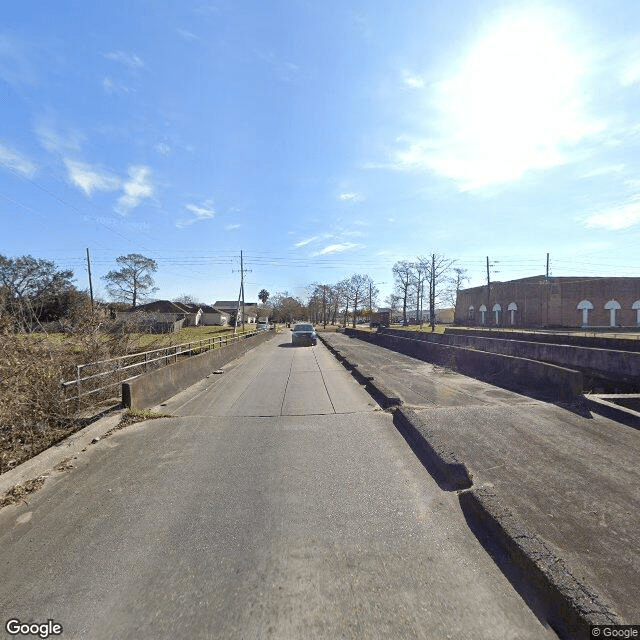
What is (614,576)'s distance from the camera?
262cm

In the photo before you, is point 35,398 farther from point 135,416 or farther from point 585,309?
point 585,309

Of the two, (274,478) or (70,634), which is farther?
(274,478)

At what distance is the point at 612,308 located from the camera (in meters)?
51.3

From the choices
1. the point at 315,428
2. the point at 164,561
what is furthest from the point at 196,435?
the point at 164,561

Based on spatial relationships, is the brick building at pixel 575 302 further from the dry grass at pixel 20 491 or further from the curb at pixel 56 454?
the dry grass at pixel 20 491

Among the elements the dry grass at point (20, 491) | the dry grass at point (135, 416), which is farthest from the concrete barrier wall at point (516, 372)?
the dry grass at point (20, 491)

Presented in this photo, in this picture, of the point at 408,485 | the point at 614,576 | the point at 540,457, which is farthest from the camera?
the point at 540,457

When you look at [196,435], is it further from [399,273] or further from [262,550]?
[399,273]

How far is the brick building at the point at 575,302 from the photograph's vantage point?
168ft

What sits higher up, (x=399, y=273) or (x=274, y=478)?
(x=399, y=273)

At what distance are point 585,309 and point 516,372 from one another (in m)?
53.0

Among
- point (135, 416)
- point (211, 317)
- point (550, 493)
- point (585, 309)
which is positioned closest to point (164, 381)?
point (135, 416)

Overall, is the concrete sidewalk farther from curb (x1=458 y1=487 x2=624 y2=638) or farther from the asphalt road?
the asphalt road

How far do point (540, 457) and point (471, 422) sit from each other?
1716 millimetres
